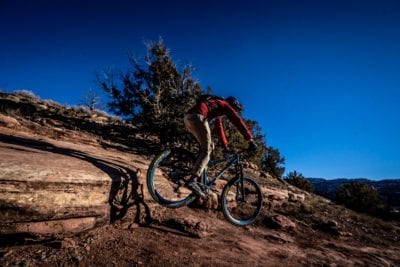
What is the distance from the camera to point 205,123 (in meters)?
5.71

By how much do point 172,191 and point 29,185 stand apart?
3.33m

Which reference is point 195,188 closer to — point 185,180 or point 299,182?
point 185,180

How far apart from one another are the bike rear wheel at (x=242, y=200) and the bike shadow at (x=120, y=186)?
80.7 inches

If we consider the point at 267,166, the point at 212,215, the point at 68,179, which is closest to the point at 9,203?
the point at 68,179

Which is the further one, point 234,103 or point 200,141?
point 234,103

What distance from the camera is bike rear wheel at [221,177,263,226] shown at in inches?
247

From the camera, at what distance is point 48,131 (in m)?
8.89

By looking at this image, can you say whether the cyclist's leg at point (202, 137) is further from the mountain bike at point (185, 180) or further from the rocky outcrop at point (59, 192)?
the rocky outcrop at point (59, 192)

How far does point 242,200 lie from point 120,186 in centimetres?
326

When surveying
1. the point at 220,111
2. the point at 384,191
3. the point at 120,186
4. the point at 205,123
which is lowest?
the point at 120,186

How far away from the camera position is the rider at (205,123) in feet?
18.5

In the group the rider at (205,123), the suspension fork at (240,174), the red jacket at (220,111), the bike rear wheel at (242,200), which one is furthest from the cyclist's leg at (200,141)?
the suspension fork at (240,174)

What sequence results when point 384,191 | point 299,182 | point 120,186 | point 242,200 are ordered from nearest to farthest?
point 120,186, point 242,200, point 299,182, point 384,191

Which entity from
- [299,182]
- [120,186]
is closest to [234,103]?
[120,186]
